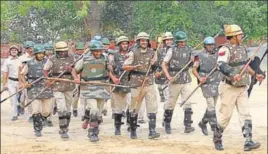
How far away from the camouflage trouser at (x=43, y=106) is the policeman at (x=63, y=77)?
0.48m

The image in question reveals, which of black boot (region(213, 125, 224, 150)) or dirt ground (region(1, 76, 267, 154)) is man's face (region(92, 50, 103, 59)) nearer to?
dirt ground (region(1, 76, 267, 154))

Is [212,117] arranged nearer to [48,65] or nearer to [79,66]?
[79,66]

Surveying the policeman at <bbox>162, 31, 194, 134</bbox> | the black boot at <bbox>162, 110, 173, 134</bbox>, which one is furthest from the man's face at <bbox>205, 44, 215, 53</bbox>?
the black boot at <bbox>162, 110, 173, 134</bbox>

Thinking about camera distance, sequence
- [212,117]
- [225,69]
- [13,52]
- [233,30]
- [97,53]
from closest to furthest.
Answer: [225,69]
[233,30]
[97,53]
[212,117]
[13,52]

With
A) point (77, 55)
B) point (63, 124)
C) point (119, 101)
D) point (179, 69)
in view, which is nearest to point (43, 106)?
point (63, 124)

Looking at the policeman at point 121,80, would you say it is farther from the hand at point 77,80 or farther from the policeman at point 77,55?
the hand at point 77,80

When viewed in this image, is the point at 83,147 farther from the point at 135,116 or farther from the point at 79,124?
the point at 79,124

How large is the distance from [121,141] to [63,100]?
144 centimetres

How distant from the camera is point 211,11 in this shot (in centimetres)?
3266

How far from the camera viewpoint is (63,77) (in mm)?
12281

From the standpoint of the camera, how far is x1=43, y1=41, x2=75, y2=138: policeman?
1209 cm

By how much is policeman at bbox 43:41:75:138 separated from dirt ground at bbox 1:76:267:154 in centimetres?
38

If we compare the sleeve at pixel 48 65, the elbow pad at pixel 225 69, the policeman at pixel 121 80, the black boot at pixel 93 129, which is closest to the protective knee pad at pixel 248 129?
the elbow pad at pixel 225 69

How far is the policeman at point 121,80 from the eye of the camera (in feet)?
41.3
